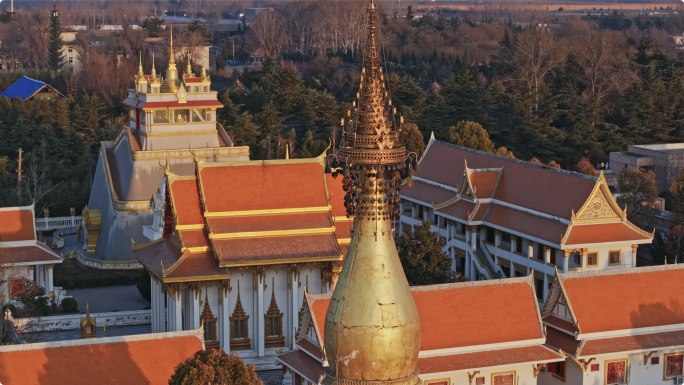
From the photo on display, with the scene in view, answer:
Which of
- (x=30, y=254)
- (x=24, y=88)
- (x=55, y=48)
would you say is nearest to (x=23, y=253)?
(x=30, y=254)

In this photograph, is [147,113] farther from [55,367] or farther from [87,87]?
[87,87]

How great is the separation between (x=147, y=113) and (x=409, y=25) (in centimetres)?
9378

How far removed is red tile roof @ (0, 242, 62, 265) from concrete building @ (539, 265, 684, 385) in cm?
1703

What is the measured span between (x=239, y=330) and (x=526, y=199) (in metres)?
12.0

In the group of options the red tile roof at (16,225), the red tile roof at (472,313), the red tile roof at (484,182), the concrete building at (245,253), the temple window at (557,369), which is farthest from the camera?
the red tile roof at (484,182)

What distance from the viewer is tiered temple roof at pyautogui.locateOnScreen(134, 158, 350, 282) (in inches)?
1473

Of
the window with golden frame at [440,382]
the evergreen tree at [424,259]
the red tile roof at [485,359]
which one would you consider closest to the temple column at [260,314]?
the evergreen tree at [424,259]

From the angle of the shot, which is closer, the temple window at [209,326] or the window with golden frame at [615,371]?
the window with golden frame at [615,371]

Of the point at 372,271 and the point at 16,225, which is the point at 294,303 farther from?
the point at 372,271

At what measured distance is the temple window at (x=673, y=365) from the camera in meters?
33.6

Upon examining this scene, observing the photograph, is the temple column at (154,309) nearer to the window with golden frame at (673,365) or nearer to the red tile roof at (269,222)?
the red tile roof at (269,222)

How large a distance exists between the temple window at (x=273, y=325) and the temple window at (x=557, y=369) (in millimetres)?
8080

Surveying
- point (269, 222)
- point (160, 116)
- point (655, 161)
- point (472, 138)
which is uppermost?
point (160, 116)

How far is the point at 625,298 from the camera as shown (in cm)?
3381
